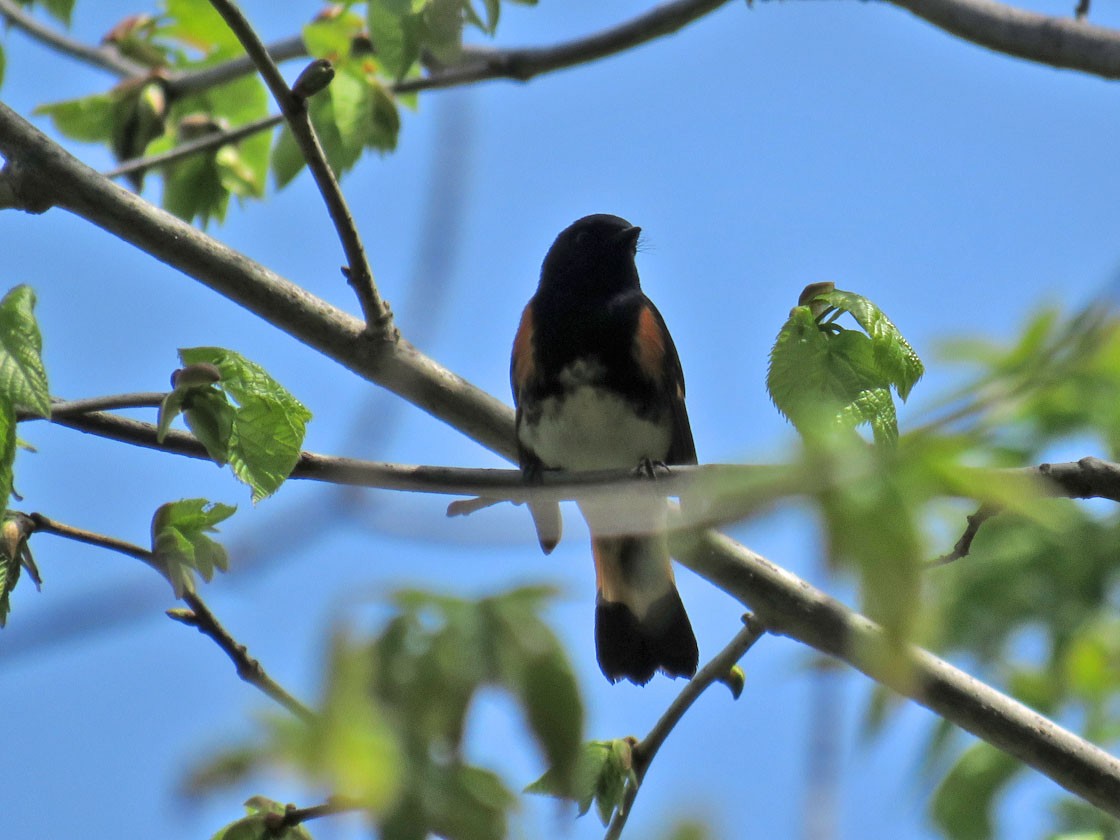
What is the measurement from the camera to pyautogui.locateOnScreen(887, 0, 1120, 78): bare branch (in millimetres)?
2637

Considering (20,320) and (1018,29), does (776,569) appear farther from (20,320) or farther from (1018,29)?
(20,320)

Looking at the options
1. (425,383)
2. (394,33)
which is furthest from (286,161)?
(425,383)

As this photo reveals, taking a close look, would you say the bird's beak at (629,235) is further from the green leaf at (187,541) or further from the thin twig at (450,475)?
the green leaf at (187,541)

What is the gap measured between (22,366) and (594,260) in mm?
3074

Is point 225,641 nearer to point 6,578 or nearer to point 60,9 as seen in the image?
point 6,578

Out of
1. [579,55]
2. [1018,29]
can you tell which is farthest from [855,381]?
[579,55]

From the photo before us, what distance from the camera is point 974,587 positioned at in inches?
152

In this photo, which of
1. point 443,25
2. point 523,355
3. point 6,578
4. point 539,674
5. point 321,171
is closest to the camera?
point 539,674

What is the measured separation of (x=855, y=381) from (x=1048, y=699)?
2245 millimetres

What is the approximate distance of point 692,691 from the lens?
260 centimetres

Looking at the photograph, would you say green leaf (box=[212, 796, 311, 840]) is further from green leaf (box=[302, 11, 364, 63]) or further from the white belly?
green leaf (box=[302, 11, 364, 63])

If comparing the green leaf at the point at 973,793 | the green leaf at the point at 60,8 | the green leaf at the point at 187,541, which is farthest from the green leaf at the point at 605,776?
the green leaf at the point at 60,8

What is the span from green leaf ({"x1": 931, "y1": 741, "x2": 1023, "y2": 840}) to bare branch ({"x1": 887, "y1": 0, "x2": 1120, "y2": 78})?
1.74 m

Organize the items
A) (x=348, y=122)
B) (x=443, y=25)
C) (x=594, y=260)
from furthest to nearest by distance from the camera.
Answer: (x=594, y=260) → (x=348, y=122) → (x=443, y=25)
